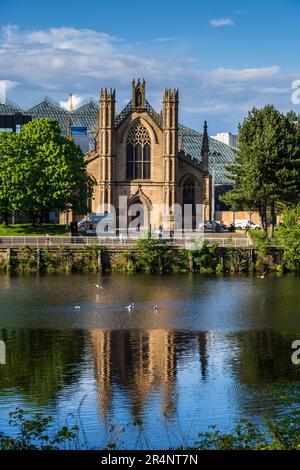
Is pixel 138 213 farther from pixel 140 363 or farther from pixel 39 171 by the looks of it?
pixel 140 363

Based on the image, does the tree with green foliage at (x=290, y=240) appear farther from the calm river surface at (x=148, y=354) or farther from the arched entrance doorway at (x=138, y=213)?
the arched entrance doorway at (x=138, y=213)

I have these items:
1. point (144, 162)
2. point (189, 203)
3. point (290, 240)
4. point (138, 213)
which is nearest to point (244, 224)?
point (189, 203)

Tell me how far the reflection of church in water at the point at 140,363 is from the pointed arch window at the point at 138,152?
56.8 metres

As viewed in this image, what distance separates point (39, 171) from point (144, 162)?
68.6 feet

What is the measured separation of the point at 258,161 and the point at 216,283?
21.5 m

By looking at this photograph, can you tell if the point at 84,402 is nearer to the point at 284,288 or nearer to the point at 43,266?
the point at 284,288

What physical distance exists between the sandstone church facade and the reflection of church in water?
55184mm

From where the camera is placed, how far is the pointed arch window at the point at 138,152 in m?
110

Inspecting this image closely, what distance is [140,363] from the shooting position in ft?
152

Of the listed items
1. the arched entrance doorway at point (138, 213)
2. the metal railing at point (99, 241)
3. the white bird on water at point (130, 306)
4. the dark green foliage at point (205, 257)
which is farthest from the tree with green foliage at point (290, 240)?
the arched entrance doorway at point (138, 213)

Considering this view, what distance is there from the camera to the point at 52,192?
92.2 meters

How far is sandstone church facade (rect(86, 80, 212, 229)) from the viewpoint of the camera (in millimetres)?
108000

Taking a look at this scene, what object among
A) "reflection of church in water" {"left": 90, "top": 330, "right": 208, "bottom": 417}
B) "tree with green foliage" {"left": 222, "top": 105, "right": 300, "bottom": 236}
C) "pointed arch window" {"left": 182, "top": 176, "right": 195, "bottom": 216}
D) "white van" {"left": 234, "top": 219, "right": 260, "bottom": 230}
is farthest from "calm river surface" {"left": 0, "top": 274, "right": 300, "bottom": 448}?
"white van" {"left": 234, "top": 219, "right": 260, "bottom": 230}
